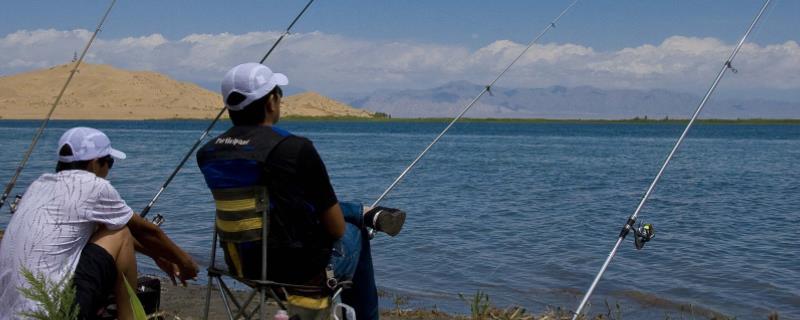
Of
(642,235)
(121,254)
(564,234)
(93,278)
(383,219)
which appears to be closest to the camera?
(383,219)

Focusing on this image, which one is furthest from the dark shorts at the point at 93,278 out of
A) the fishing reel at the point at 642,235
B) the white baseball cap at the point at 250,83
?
Answer: the fishing reel at the point at 642,235

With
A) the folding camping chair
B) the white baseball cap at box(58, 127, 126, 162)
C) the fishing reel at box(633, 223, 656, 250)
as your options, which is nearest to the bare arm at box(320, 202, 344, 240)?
the folding camping chair

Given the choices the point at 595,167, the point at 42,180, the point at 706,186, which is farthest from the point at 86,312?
the point at 595,167

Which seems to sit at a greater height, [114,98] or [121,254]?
[121,254]

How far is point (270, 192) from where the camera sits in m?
3.34

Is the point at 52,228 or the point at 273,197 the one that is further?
the point at 52,228

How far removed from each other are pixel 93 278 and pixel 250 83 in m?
1.23

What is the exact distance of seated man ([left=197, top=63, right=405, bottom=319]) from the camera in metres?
3.31

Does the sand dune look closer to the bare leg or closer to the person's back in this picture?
the bare leg

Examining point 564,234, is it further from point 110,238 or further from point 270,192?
point 270,192

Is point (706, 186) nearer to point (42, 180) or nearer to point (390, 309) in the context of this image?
point (390, 309)

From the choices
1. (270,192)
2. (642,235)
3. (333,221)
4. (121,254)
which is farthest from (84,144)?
(642,235)

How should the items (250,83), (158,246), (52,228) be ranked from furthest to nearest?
1. (158,246)
2. (52,228)
3. (250,83)

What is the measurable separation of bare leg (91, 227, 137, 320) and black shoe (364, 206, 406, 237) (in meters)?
1.14
